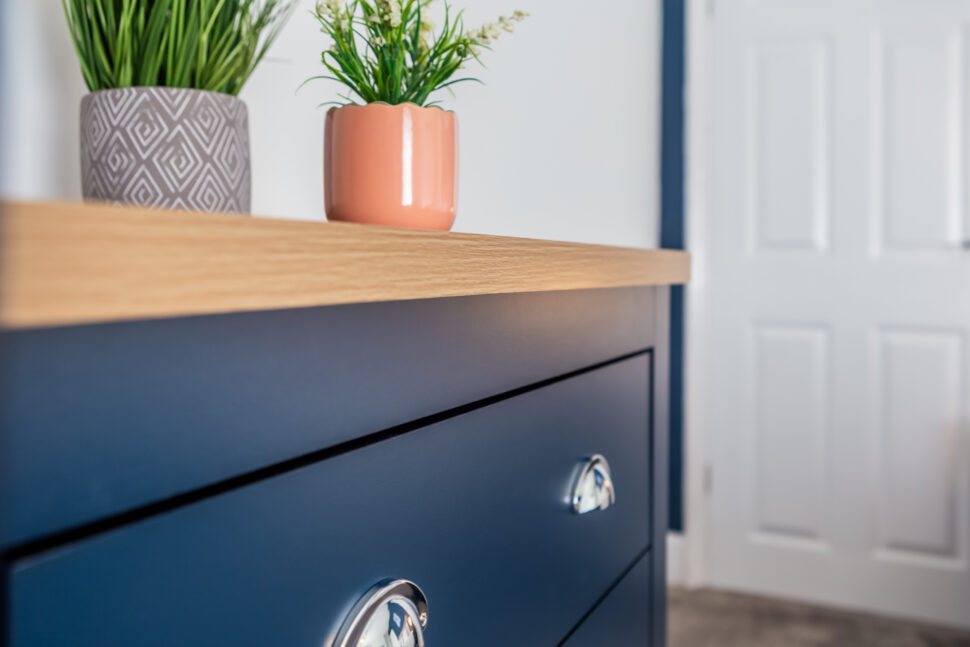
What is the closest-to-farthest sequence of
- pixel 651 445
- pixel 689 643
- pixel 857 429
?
pixel 651 445 → pixel 689 643 → pixel 857 429

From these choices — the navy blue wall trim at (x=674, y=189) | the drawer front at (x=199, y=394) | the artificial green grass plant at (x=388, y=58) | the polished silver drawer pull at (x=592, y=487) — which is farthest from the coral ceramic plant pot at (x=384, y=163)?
the navy blue wall trim at (x=674, y=189)

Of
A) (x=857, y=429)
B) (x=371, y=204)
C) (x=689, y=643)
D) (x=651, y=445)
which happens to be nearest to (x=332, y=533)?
(x=371, y=204)

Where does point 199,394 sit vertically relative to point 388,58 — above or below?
below

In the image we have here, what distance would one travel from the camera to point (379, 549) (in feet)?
1.41

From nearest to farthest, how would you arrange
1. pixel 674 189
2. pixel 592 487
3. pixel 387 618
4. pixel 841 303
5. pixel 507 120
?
pixel 387 618, pixel 592 487, pixel 507 120, pixel 841 303, pixel 674 189

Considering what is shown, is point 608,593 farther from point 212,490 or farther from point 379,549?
point 212,490

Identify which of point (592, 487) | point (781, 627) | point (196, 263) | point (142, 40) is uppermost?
point (142, 40)

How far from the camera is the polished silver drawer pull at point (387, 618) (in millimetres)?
406

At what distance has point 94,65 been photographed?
575 millimetres

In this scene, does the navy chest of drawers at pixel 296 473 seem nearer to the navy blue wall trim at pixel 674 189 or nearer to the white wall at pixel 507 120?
the white wall at pixel 507 120

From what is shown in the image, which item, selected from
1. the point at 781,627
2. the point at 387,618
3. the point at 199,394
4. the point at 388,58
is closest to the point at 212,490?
the point at 199,394

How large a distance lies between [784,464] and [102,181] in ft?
7.08

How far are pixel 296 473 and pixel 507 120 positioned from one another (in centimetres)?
114

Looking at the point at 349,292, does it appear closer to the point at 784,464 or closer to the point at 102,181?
the point at 102,181
